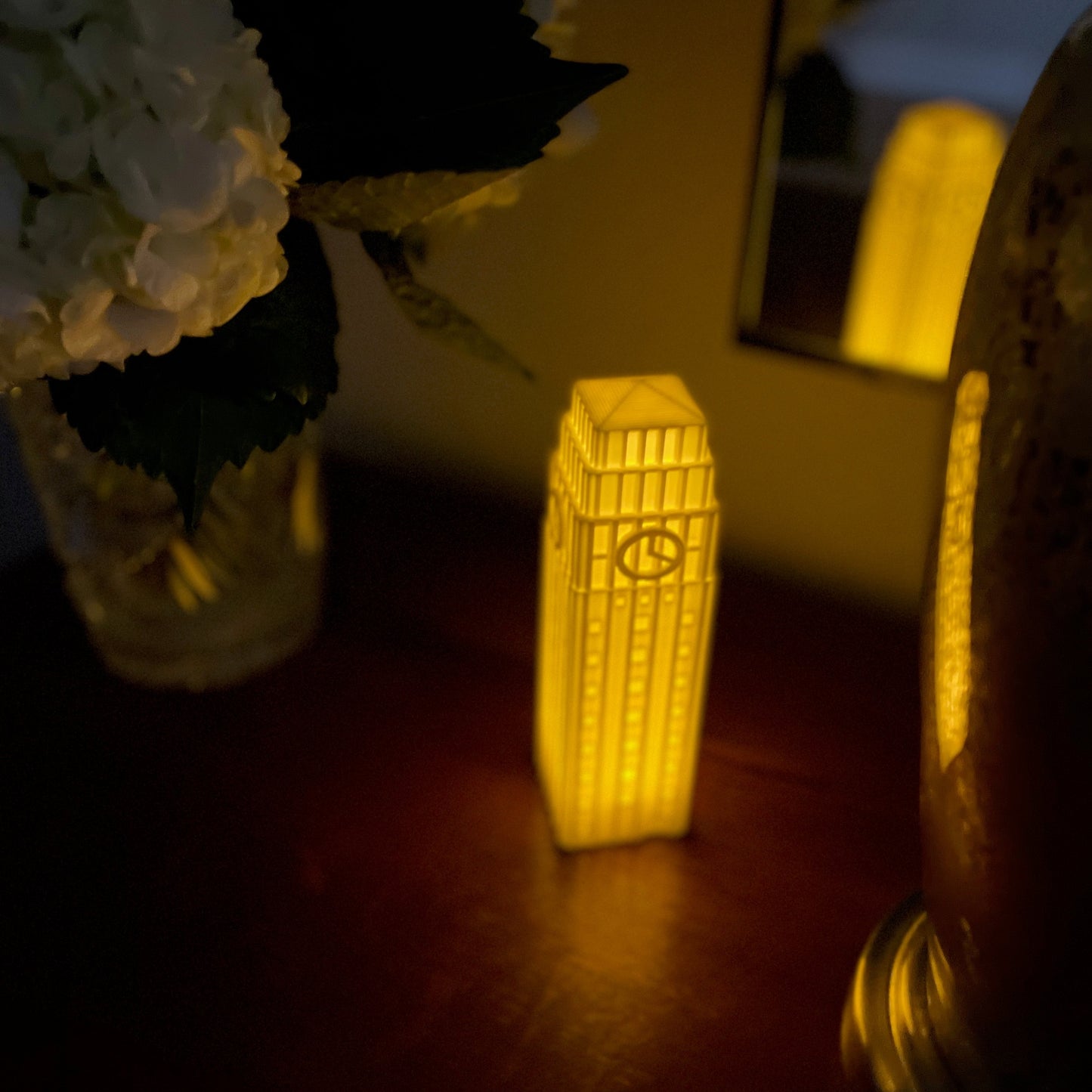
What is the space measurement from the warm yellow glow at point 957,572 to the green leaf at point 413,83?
7.3 inches

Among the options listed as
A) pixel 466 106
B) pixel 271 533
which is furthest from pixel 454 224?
pixel 271 533

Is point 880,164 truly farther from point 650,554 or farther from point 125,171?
point 125,171

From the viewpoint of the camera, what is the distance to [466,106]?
436mm

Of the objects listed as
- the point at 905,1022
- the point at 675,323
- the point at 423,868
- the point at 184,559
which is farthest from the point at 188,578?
the point at 905,1022

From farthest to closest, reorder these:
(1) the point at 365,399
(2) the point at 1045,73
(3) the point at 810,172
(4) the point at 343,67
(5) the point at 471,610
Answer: (1) the point at 365,399 → (5) the point at 471,610 → (3) the point at 810,172 → (4) the point at 343,67 → (2) the point at 1045,73

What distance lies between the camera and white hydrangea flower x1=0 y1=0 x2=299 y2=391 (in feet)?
1.16

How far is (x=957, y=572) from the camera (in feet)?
1.20

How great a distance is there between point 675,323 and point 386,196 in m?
0.37

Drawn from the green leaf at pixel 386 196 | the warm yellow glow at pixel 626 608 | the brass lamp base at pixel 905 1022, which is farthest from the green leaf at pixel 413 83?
the brass lamp base at pixel 905 1022

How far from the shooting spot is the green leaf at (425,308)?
0.51 meters

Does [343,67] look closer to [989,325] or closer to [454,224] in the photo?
[454,224]

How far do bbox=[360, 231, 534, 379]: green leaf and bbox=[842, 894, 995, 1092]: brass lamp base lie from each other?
32 centimetres

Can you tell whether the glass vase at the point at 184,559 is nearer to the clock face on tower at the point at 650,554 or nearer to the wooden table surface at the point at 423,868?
the wooden table surface at the point at 423,868

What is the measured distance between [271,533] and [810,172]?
1.38 ft
